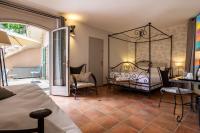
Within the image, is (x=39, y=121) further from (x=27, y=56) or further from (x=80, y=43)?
(x=27, y=56)

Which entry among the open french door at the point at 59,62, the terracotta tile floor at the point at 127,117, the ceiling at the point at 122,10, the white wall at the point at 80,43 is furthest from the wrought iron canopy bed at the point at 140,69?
the open french door at the point at 59,62

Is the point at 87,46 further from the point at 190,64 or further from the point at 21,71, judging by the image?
the point at 21,71

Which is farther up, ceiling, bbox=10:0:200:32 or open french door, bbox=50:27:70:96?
ceiling, bbox=10:0:200:32

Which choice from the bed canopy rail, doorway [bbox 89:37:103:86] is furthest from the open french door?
the bed canopy rail

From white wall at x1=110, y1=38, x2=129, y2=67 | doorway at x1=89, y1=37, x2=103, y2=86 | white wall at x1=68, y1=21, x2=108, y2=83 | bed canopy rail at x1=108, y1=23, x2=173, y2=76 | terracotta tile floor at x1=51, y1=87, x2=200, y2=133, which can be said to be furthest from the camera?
white wall at x1=110, y1=38, x2=129, y2=67

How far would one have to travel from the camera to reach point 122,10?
366 centimetres

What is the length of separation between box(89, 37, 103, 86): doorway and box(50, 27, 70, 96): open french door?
138cm

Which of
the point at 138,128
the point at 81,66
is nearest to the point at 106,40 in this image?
the point at 81,66

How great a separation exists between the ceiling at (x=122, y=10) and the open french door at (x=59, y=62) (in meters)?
0.66

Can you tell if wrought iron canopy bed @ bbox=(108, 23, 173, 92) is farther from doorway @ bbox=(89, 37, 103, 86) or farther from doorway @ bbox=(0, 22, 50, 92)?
doorway @ bbox=(0, 22, 50, 92)

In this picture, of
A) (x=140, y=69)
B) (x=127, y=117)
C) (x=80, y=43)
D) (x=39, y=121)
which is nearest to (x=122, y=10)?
(x=80, y=43)

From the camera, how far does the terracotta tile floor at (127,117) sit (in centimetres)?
210

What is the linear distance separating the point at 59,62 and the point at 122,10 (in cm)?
243

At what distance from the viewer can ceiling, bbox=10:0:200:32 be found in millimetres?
3240
